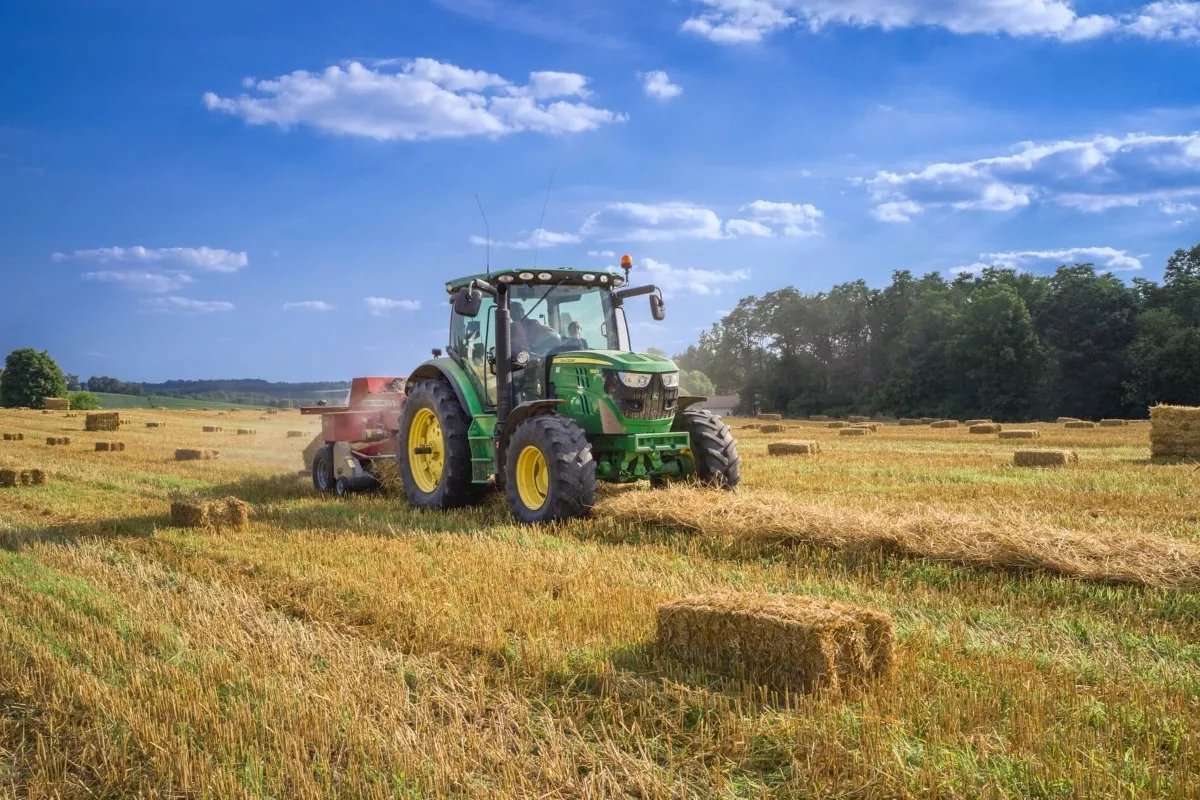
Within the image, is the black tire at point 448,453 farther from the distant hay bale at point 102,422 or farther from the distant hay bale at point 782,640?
the distant hay bale at point 102,422

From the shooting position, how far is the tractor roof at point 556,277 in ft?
30.3

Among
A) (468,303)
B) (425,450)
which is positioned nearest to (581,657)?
(468,303)

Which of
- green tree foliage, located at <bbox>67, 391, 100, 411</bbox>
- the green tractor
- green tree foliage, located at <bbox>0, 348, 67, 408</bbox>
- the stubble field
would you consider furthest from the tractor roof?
green tree foliage, located at <bbox>0, 348, 67, 408</bbox>

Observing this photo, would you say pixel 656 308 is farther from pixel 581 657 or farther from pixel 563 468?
pixel 581 657

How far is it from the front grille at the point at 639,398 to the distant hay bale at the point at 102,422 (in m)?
25.2

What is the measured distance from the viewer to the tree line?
45.9 m

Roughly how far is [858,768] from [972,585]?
2.96 m

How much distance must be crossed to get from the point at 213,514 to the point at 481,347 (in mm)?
2962

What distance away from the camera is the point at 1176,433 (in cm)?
1528

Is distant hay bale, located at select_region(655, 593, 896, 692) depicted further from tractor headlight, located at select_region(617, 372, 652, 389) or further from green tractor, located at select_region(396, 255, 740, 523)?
tractor headlight, located at select_region(617, 372, 652, 389)

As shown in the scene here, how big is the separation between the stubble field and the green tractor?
50 cm

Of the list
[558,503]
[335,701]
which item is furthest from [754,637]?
[558,503]

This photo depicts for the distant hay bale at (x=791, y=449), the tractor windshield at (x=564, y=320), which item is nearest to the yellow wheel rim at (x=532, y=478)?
the tractor windshield at (x=564, y=320)

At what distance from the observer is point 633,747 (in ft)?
11.5
